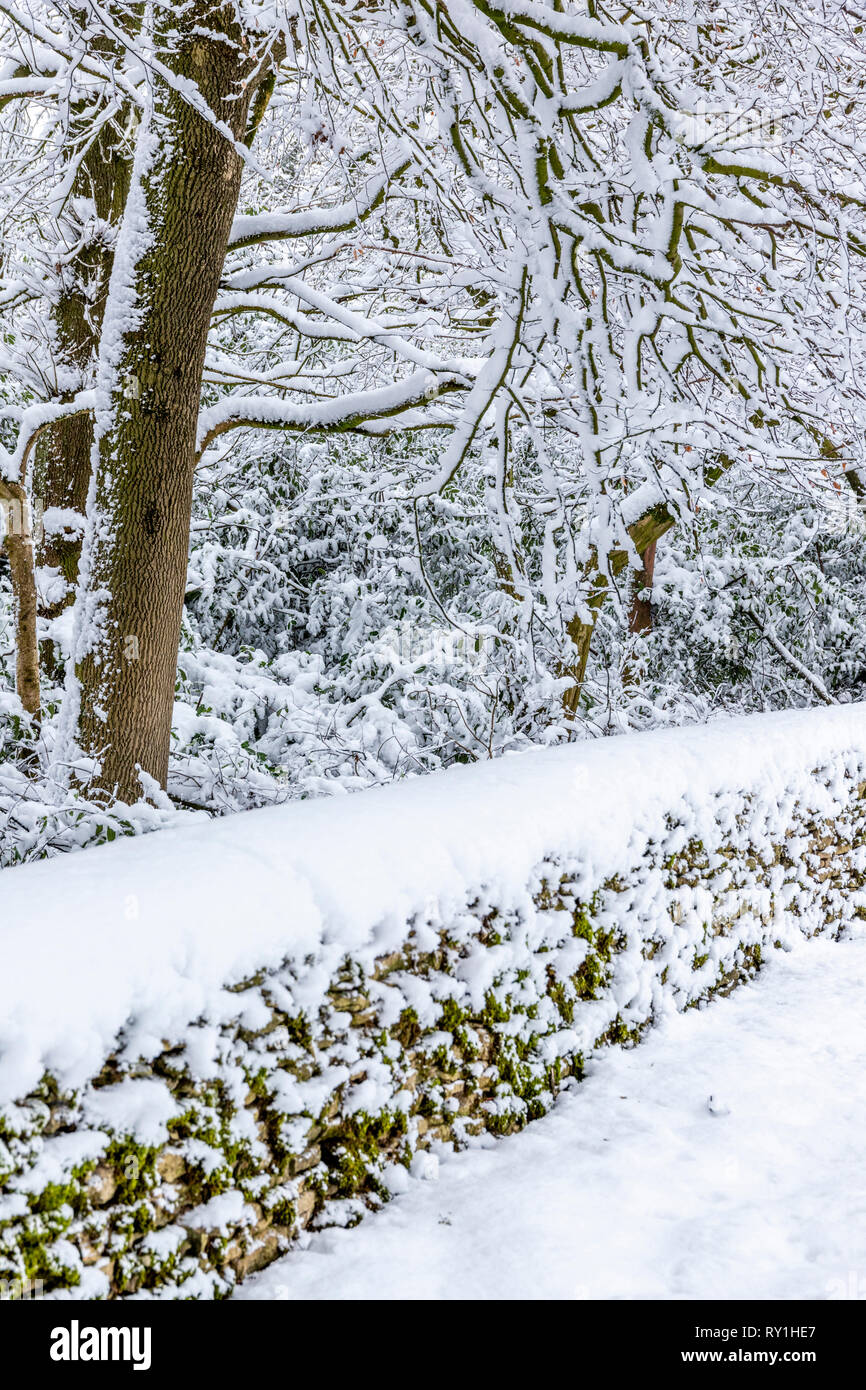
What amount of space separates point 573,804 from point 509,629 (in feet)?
13.7

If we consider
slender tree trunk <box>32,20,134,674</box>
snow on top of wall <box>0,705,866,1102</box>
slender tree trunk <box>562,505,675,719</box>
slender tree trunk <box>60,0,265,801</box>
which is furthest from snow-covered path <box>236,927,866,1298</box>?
slender tree trunk <box>32,20,134,674</box>

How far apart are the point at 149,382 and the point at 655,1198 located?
3.79 m

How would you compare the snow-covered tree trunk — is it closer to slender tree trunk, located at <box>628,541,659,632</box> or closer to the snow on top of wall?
the snow on top of wall

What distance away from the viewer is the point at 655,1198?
291 cm

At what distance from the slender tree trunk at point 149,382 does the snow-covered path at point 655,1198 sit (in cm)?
233

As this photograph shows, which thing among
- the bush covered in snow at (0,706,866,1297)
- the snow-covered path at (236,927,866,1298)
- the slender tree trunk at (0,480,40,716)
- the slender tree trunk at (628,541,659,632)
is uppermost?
the slender tree trunk at (628,541,659,632)

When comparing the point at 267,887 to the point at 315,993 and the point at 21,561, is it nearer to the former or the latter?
the point at 315,993

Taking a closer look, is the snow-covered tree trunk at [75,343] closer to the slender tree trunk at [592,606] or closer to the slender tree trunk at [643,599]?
the slender tree trunk at [592,606]

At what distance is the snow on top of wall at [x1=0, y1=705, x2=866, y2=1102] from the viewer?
1.98 m

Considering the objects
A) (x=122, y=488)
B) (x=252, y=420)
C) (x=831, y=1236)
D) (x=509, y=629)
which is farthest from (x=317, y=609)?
(x=831, y=1236)

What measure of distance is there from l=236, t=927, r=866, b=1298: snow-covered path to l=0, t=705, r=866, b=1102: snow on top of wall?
752 millimetres

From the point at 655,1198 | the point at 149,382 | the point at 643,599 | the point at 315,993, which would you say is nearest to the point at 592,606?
the point at 643,599

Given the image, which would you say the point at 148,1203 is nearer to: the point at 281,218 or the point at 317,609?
the point at 281,218

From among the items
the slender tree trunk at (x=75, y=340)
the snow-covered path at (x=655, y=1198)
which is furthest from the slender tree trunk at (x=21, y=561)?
the snow-covered path at (x=655, y=1198)
